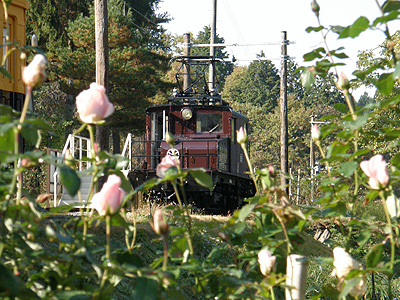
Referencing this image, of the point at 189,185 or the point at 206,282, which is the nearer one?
the point at 206,282

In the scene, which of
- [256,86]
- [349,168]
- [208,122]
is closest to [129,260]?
[349,168]

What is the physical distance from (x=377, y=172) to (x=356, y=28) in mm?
432

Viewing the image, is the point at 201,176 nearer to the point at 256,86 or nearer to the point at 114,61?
the point at 114,61

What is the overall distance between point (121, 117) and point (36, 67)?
2370cm

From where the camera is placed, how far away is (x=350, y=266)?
5.09ft

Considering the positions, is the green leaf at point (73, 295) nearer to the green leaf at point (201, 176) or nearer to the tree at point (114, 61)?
the green leaf at point (201, 176)

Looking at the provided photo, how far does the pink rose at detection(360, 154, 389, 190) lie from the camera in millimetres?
1462

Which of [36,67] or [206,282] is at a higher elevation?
[36,67]

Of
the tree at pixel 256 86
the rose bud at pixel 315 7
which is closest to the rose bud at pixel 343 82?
the rose bud at pixel 315 7

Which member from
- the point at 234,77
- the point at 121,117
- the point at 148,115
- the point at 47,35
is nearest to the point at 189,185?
the point at 148,115

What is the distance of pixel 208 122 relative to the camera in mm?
13898

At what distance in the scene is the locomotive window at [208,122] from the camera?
13820 mm

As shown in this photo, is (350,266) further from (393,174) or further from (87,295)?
(87,295)

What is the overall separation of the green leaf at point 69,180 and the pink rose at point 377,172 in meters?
0.75
